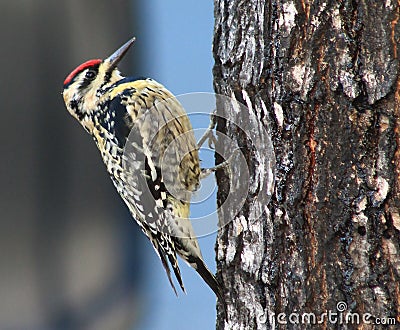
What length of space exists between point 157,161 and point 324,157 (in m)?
0.88

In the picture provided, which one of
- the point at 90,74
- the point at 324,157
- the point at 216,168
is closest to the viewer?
the point at 324,157

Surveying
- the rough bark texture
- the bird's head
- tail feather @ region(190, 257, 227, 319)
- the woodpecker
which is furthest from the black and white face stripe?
the rough bark texture

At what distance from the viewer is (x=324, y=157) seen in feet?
5.65

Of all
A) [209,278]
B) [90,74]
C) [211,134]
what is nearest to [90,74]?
[90,74]

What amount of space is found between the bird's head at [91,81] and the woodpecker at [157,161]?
85mm

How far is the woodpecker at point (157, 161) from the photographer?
2.49 m

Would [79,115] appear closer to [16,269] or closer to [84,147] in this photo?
[84,147]

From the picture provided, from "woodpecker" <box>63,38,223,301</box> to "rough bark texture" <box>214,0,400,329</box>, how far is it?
57cm

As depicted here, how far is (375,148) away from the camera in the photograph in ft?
5.43

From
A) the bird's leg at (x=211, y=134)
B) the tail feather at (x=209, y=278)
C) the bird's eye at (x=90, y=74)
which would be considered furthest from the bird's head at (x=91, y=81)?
the tail feather at (x=209, y=278)

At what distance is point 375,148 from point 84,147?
7.68 feet

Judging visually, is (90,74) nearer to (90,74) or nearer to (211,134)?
(90,74)

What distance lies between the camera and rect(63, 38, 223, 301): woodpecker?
249cm

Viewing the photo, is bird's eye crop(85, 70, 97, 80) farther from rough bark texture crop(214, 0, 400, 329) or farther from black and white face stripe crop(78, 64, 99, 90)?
rough bark texture crop(214, 0, 400, 329)
